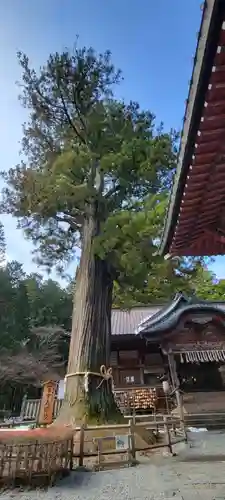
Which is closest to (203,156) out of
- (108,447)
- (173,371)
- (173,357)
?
(108,447)

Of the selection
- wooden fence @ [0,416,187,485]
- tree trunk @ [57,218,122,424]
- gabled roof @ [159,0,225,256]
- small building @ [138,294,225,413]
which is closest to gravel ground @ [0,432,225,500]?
wooden fence @ [0,416,187,485]

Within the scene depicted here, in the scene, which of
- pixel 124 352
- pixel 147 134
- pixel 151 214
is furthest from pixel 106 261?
pixel 124 352

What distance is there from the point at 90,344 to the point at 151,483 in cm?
397

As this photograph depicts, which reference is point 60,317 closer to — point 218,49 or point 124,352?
point 124,352

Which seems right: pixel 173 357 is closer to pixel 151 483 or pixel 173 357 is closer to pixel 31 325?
pixel 151 483

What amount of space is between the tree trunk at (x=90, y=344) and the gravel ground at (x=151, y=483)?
1.73 m

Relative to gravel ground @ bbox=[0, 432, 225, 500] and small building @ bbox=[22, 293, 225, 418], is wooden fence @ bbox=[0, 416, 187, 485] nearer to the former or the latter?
gravel ground @ bbox=[0, 432, 225, 500]

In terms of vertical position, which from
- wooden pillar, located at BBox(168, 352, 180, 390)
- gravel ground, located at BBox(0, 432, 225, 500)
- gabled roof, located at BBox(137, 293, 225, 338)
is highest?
Answer: gabled roof, located at BBox(137, 293, 225, 338)

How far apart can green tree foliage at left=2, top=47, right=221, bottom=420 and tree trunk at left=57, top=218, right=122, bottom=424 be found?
3 centimetres

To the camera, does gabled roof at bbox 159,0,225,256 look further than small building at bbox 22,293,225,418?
No

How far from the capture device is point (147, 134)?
394 inches

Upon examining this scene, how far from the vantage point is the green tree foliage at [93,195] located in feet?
26.3

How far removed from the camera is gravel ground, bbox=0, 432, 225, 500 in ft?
13.1

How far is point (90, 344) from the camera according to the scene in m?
8.21
